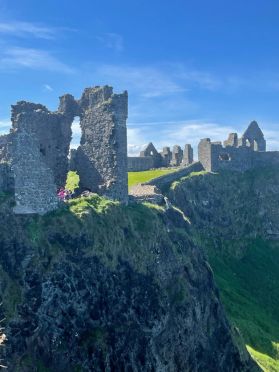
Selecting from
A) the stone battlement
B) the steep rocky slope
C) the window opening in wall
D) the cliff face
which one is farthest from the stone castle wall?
the cliff face

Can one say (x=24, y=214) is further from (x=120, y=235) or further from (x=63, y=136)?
(x=63, y=136)

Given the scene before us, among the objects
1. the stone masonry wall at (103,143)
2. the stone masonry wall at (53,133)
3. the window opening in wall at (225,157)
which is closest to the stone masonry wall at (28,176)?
the stone masonry wall at (53,133)

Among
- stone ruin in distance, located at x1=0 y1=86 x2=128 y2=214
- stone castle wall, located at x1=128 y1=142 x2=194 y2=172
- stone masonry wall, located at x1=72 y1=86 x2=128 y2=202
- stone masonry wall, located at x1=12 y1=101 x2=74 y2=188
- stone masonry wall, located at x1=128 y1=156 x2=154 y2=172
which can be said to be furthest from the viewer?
stone castle wall, located at x1=128 y1=142 x2=194 y2=172

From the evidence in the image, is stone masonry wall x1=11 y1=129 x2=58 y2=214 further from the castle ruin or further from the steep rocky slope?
the castle ruin

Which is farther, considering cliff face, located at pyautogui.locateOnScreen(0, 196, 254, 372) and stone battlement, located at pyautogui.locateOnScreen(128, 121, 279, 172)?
stone battlement, located at pyautogui.locateOnScreen(128, 121, 279, 172)

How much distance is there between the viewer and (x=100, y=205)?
36812mm

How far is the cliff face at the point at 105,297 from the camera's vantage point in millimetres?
28203

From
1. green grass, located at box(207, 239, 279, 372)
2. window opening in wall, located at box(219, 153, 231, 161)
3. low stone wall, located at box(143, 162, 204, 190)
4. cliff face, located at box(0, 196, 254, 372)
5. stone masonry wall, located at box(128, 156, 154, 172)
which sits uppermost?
window opening in wall, located at box(219, 153, 231, 161)

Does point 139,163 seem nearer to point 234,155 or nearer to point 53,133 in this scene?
point 234,155

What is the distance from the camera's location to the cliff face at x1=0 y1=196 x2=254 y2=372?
92.5ft

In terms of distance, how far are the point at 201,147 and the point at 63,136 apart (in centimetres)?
4671

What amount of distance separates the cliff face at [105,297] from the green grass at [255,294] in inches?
334

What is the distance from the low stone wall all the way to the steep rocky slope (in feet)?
3.43

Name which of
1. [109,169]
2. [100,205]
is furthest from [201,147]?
[100,205]
